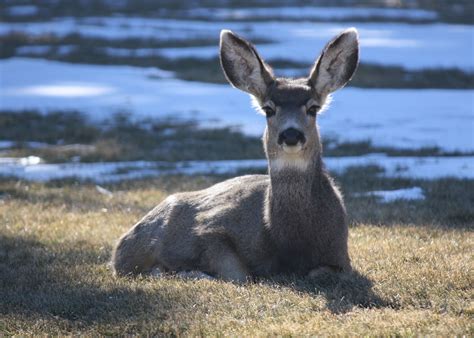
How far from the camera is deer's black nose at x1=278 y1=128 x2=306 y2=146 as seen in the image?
766 cm

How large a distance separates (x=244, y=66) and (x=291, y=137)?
1.26 m

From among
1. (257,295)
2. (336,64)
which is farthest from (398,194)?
(257,295)

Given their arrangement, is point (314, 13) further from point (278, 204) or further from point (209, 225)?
point (278, 204)

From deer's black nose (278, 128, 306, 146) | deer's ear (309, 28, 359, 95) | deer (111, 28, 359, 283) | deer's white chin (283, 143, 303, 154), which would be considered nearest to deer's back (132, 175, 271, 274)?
deer (111, 28, 359, 283)

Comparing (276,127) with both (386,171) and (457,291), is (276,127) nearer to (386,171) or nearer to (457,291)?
(457,291)

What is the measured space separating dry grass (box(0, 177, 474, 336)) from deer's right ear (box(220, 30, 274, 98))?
5.94 feet

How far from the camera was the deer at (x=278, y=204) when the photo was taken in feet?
26.1

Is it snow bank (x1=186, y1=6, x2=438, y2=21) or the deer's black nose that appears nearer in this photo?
the deer's black nose

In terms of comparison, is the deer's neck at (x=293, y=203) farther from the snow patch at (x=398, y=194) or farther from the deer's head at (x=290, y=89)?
the snow patch at (x=398, y=194)

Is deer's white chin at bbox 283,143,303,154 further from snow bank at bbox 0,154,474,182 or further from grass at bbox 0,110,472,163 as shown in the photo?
grass at bbox 0,110,472,163

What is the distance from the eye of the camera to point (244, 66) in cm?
865

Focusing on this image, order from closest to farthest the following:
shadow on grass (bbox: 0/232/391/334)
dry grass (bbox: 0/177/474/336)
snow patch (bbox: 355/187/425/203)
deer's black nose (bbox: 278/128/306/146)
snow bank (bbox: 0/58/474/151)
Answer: dry grass (bbox: 0/177/474/336) < shadow on grass (bbox: 0/232/391/334) < deer's black nose (bbox: 278/128/306/146) < snow patch (bbox: 355/187/425/203) < snow bank (bbox: 0/58/474/151)

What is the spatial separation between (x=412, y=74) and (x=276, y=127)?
20787mm

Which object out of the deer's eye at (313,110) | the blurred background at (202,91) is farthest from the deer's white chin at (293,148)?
the blurred background at (202,91)
